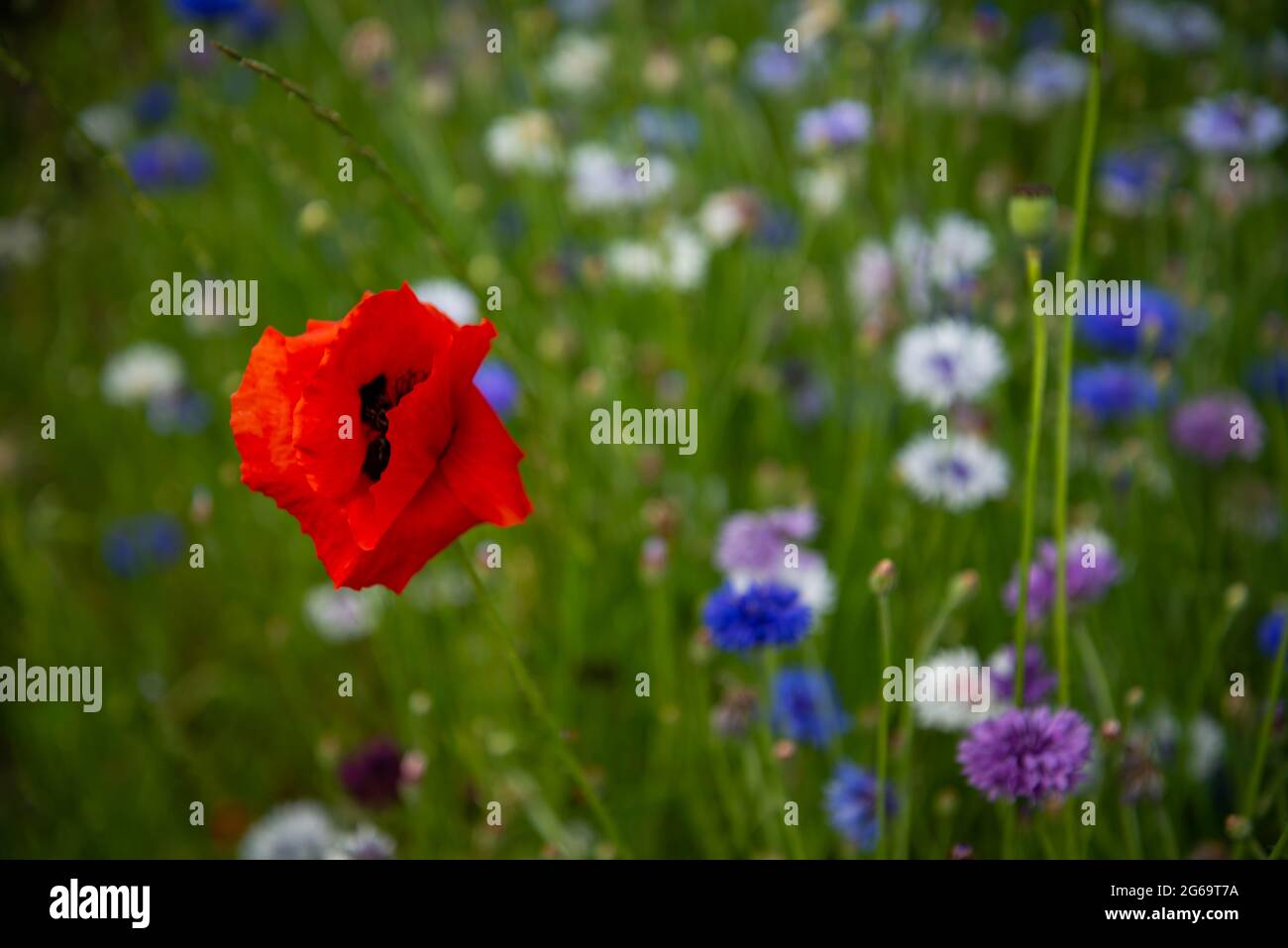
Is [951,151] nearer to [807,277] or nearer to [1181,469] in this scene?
[807,277]

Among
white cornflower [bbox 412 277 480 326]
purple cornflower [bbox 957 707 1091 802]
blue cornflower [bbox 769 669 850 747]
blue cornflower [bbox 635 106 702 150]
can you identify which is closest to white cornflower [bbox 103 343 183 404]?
white cornflower [bbox 412 277 480 326]

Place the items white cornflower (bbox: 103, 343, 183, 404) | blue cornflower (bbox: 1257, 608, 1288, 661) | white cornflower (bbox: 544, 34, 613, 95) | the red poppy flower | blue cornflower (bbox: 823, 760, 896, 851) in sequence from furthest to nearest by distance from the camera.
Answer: white cornflower (bbox: 544, 34, 613, 95) < white cornflower (bbox: 103, 343, 183, 404) < blue cornflower (bbox: 1257, 608, 1288, 661) < blue cornflower (bbox: 823, 760, 896, 851) < the red poppy flower

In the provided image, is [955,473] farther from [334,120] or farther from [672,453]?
[334,120]

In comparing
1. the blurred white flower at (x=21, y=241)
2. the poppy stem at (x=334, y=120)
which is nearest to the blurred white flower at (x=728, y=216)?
the poppy stem at (x=334, y=120)

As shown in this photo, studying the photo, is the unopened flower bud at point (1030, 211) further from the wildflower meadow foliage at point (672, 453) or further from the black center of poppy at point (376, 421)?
the black center of poppy at point (376, 421)

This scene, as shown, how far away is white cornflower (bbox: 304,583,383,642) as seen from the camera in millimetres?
1096

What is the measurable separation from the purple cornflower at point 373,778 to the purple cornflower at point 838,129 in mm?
674

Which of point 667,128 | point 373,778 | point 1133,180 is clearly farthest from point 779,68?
point 373,778

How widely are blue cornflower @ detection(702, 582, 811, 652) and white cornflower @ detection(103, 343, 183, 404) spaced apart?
93 centimetres

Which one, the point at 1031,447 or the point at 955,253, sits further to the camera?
the point at 955,253

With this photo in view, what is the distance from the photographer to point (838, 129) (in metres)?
1.09

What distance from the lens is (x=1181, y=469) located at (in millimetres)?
1114

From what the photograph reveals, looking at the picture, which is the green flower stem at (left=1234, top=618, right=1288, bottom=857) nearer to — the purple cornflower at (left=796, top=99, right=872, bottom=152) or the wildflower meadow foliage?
the wildflower meadow foliage

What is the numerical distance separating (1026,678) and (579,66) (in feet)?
3.44
